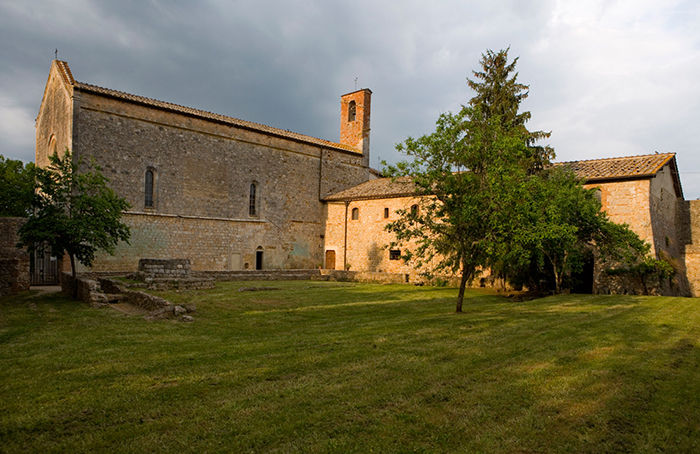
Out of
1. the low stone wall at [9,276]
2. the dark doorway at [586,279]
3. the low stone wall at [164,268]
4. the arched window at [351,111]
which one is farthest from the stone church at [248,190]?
the low stone wall at [9,276]

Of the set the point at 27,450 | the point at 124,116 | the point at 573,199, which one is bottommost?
the point at 27,450

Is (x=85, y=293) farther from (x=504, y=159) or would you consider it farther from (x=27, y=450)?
(x=504, y=159)

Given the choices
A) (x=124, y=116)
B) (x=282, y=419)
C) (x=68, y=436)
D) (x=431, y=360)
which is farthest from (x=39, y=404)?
(x=124, y=116)

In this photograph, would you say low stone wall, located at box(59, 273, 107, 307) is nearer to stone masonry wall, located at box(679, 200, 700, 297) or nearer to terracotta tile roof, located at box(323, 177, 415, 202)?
terracotta tile roof, located at box(323, 177, 415, 202)

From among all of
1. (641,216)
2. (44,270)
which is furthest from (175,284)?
(641,216)

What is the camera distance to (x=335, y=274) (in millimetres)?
27344

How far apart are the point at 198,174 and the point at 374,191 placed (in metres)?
11.8

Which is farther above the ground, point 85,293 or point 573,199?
point 573,199

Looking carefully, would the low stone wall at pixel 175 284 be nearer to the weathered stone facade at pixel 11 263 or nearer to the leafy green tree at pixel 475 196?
the weathered stone facade at pixel 11 263

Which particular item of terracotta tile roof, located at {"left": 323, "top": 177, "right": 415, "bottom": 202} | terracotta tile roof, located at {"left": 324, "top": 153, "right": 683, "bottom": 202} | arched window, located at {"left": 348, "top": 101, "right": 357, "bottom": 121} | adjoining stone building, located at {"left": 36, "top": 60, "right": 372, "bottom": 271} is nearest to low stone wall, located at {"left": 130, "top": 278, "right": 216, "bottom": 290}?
adjoining stone building, located at {"left": 36, "top": 60, "right": 372, "bottom": 271}

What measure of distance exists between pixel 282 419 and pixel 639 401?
4.21 metres

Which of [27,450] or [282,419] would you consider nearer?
[27,450]

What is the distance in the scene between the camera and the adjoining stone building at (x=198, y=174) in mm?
23125

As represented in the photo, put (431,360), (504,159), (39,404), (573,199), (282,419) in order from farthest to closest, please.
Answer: (573,199)
(504,159)
(431,360)
(39,404)
(282,419)
